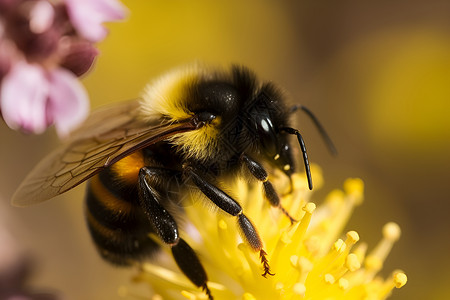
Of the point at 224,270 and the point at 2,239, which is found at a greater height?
the point at 224,270

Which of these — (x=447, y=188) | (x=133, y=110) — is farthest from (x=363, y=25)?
(x=133, y=110)

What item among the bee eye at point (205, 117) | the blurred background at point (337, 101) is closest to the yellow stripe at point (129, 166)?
the bee eye at point (205, 117)

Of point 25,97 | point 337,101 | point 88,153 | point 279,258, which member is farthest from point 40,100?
point 337,101

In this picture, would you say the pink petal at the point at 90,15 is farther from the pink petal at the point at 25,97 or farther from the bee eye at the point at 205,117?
the bee eye at the point at 205,117

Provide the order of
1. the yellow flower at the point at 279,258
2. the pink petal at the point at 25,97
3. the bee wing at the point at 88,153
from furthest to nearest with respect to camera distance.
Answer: the yellow flower at the point at 279,258 → the bee wing at the point at 88,153 → the pink petal at the point at 25,97

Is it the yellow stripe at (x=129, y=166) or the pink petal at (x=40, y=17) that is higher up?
the pink petal at (x=40, y=17)

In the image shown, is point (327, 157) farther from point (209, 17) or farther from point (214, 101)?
point (214, 101)

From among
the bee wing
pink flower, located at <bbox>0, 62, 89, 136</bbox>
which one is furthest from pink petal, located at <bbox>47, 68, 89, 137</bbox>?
the bee wing

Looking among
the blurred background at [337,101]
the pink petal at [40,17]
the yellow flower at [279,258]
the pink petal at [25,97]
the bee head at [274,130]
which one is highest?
the pink petal at [40,17]
